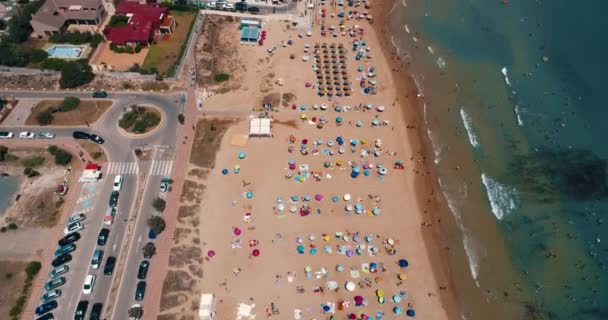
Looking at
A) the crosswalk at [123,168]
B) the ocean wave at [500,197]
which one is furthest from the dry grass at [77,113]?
the ocean wave at [500,197]

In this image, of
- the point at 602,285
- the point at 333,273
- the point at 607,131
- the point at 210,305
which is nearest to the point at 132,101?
the point at 210,305

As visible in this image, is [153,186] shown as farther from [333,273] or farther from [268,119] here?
[333,273]

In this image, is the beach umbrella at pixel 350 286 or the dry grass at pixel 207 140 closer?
the beach umbrella at pixel 350 286

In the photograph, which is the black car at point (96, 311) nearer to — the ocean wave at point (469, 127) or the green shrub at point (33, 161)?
the green shrub at point (33, 161)

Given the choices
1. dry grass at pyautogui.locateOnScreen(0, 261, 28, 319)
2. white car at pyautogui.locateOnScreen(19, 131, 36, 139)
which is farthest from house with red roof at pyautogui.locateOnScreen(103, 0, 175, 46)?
dry grass at pyautogui.locateOnScreen(0, 261, 28, 319)

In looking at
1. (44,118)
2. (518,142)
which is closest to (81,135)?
(44,118)

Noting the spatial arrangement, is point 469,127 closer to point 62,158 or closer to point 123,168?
point 123,168
